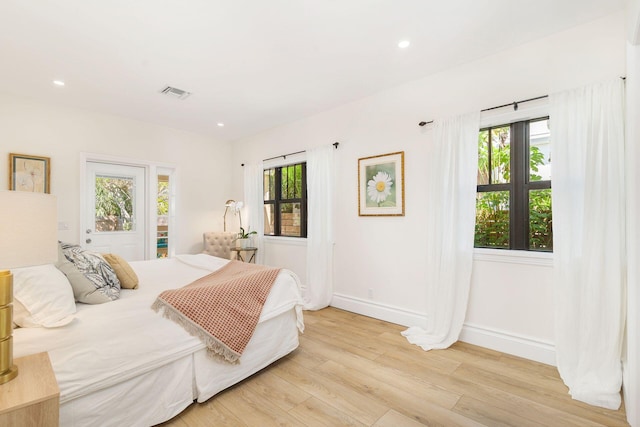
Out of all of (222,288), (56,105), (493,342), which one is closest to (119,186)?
(56,105)

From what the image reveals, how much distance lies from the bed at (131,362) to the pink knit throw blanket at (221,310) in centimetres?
6

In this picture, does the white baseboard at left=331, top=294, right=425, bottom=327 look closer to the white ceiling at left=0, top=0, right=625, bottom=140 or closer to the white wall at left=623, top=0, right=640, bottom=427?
the white wall at left=623, top=0, right=640, bottom=427

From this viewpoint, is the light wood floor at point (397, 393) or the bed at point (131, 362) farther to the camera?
the light wood floor at point (397, 393)

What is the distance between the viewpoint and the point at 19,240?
3.62 ft

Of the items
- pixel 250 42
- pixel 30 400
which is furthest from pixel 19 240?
pixel 250 42

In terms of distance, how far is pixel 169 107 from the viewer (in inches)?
151

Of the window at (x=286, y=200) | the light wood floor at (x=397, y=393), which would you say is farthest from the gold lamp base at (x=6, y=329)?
the window at (x=286, y=200)

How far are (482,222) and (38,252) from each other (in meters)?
3.17

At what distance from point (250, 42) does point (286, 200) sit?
8.34 feet

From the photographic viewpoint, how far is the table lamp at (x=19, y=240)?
1.08m

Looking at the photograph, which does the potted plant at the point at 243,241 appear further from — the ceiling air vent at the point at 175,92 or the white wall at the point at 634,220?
the white wall at the point at 634,220

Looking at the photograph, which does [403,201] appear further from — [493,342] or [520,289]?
[493,342]

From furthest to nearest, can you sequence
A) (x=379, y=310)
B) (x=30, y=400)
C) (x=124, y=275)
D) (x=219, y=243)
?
(x=219, y=243) → (x=379, y=310) → (x=124, y=275) → (x=30, y=400)

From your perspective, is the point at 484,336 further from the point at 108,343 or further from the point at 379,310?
the point at 108,343
